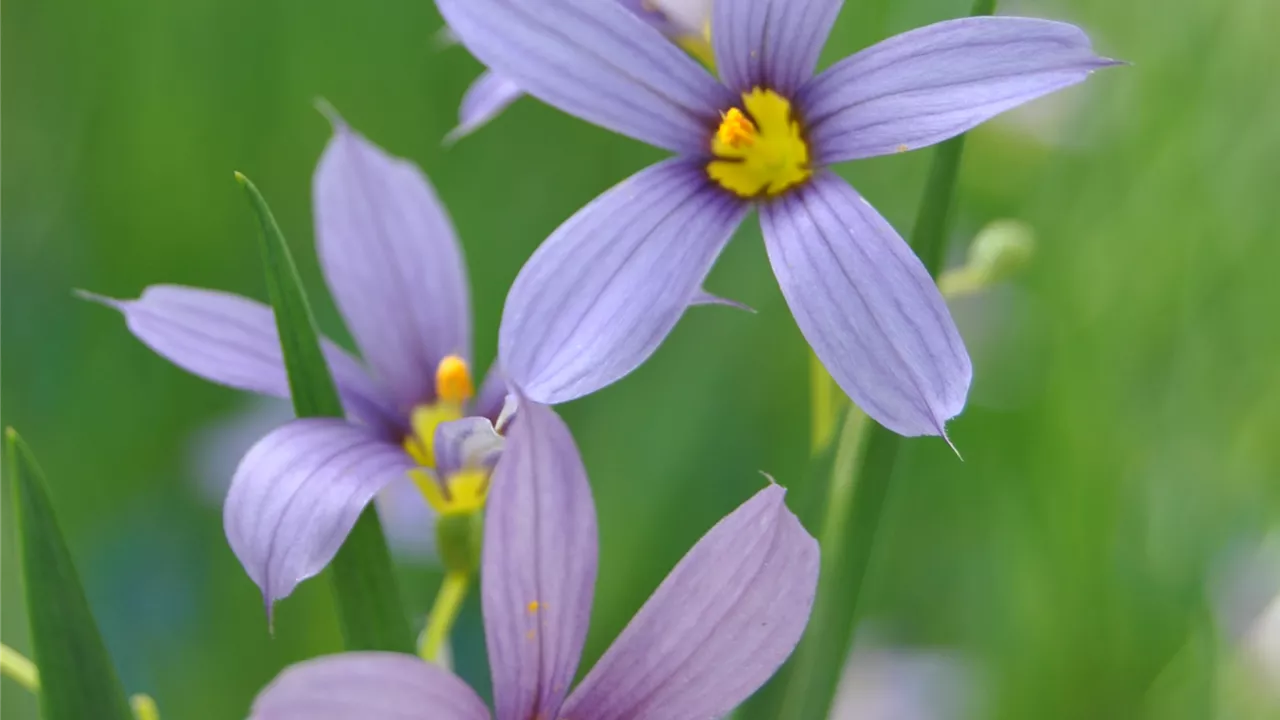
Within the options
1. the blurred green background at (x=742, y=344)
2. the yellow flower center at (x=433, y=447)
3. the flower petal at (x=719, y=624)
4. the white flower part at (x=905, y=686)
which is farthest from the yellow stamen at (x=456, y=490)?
the white flower part at (x=905, y=686)

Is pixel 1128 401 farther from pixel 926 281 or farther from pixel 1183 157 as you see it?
pixel 926 281

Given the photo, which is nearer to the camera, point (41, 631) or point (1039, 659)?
point (41, 631)

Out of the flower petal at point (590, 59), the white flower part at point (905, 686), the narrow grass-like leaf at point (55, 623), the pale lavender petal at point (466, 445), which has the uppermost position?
the flower petal at point (590, 59)

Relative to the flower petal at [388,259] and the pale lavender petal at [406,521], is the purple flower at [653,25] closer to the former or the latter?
the flower petal at [388,259]

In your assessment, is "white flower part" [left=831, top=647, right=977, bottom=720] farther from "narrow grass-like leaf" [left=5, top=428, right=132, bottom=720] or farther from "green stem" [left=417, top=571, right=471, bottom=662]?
"narrow grass-like leaf" [left=5, top=428, right=132, bottom=720]

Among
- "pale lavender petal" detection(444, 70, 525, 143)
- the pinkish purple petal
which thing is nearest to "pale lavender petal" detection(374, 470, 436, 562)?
the pinkish purple petal

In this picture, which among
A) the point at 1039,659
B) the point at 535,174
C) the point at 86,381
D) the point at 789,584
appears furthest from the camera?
the point at 535,174

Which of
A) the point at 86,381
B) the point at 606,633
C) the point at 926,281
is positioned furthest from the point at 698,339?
the point at 926,281
